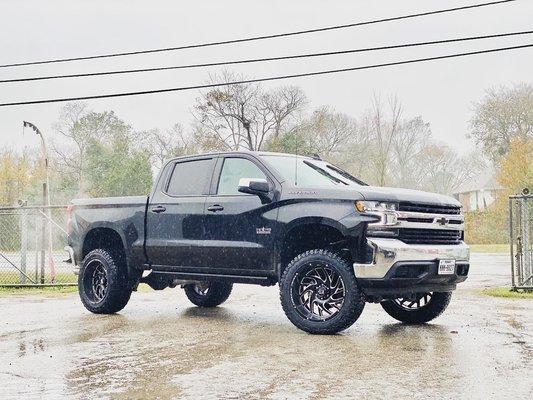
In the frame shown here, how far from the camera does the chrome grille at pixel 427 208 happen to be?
7.79 m

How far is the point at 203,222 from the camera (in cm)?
907

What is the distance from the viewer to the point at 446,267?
8023 mm

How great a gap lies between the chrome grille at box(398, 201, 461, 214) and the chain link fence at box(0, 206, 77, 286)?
6.22 metres

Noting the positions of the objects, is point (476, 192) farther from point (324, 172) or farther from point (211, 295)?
point (324, 172)

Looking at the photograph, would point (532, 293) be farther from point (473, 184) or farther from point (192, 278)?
point (473, 184)

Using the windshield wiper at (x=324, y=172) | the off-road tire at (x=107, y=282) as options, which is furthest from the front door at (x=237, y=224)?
the off-road tire at (x=107, y=282)

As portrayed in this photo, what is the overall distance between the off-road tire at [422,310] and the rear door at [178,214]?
2.49 metres

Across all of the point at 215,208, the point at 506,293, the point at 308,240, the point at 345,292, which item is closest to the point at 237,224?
the point at 215,208

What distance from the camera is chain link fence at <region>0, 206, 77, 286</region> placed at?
15.3 metres

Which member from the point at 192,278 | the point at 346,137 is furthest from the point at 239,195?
the point at 346,137

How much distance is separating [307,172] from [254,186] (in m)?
0.89

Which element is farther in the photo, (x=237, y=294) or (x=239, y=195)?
(x=237, y=294)

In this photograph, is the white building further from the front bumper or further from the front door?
the front bumper

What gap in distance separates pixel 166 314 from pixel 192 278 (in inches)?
44.8
